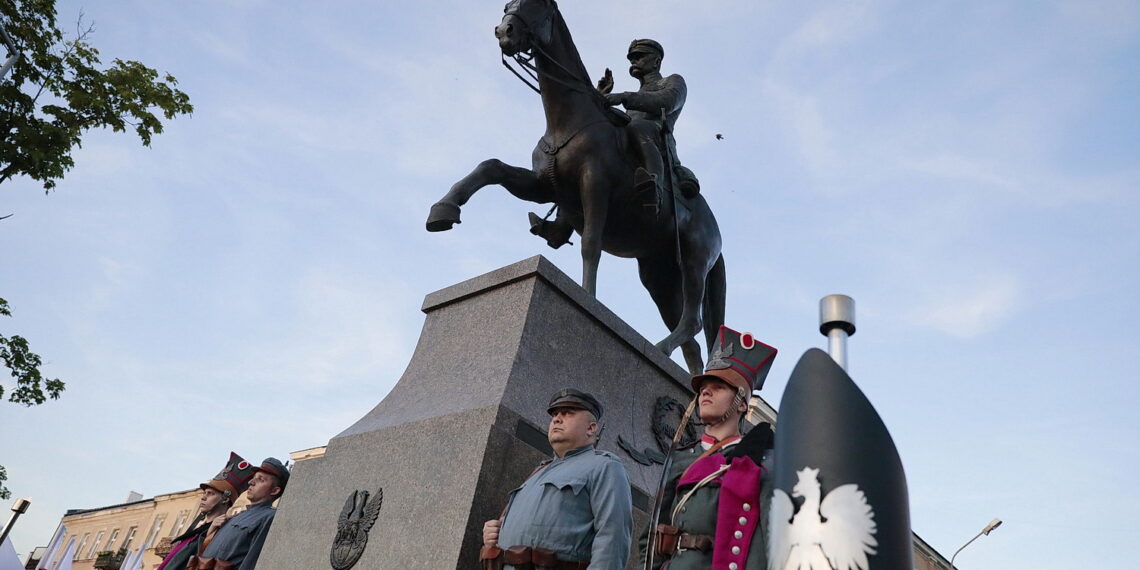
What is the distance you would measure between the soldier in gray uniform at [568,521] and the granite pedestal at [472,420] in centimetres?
49

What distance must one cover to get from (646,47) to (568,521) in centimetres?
544

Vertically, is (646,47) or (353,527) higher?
(646,47)

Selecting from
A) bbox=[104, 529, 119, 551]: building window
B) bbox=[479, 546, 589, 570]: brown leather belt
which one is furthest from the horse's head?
bbox=[104, 529, 119, 551]: building window

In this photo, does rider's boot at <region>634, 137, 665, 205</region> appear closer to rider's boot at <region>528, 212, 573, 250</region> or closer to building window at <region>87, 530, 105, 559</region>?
rider's boot at <region>528, 212, 573, 250</region>

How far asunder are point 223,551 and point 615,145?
12.0 feet

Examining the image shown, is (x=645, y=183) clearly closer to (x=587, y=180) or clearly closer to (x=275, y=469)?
(x=587, y=180)

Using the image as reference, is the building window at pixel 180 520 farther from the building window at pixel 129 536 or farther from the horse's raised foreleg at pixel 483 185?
the horse's raised foreleg at pixel 483 185

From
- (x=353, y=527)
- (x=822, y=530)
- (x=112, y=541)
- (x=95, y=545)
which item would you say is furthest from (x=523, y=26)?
(x=95, y=545)

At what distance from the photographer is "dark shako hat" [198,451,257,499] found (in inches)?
240

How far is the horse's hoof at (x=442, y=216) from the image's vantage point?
5.75 metres

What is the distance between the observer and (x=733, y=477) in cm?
310

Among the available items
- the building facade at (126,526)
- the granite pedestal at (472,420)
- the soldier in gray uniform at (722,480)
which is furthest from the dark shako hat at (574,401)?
the building facade at (126,526)

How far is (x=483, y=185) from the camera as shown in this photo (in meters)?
6.25

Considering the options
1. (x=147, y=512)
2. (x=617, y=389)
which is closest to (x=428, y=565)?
(x=617, y=389)
